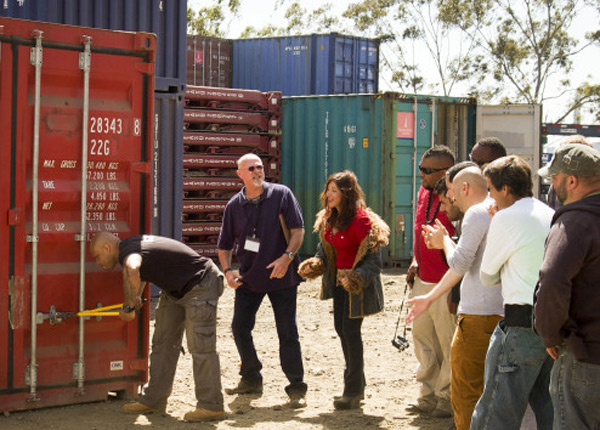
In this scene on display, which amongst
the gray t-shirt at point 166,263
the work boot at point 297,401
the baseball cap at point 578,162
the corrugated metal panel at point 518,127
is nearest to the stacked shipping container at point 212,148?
the corrugated metal panel at point 518,127

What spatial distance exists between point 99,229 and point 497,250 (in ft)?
10.4

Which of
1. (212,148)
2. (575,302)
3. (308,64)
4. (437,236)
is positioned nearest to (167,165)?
(212,148)

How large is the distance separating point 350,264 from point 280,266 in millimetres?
560

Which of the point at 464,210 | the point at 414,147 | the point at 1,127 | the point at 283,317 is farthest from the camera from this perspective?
the point at 414,147

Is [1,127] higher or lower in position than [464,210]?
higher

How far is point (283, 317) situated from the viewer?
7.43 meters

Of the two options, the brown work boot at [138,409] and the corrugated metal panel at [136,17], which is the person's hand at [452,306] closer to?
the brown work boot at [138,409]

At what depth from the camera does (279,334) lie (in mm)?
7465

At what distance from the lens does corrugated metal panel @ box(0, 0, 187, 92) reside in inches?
433

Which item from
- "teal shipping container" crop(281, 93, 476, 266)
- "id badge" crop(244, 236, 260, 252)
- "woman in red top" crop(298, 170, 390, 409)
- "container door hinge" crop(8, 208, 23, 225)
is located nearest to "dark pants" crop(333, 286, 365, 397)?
"woman in red top" crop(298, 170, 390, 409)

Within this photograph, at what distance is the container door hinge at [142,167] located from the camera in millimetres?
7086

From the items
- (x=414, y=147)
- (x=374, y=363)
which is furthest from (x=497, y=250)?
(x=414, y=147)

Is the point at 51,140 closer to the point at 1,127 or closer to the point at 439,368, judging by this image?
the point at 1,127

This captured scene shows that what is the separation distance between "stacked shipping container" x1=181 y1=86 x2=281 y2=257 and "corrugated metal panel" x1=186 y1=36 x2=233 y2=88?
5.06 m
